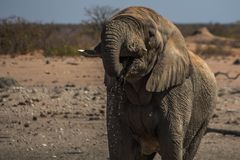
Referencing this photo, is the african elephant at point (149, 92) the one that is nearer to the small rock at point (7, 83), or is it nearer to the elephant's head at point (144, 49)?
the elephant's head at point (144, 49)

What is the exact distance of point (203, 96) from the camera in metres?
6.27

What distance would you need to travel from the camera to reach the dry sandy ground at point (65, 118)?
915cm

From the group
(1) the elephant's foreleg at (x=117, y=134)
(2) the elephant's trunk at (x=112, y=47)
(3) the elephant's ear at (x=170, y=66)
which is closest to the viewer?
(2) the elephant's trunk at (x=112, y=47)

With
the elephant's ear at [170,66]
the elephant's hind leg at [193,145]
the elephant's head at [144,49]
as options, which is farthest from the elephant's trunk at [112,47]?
the elephant's hind leg at [193,145]

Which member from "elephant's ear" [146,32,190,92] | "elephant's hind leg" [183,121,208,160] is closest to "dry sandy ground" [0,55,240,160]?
"elephant's hind leg" [183,121,208,160]

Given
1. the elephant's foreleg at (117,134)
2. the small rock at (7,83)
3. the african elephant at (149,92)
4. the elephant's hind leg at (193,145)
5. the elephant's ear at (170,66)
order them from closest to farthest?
the african elephant at (149,92)
the elephant's ear at (170,66)
the elephant's foreleg at (117,134)
the elephant's hind leg at (193,145)
the small rock at (7,83)

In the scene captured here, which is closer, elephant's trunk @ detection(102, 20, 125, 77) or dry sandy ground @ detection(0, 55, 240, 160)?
elephant's trunk @ detection(102, 20, 125, 77)

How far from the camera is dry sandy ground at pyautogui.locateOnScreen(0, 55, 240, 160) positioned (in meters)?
9.15

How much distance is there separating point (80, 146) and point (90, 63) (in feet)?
38.9

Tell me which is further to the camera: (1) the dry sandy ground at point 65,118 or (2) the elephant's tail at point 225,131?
(2) the elephant's tail at point 225,131

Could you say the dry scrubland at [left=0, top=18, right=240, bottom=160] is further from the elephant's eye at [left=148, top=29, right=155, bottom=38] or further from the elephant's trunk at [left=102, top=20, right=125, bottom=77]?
the elephant's trunk at [left=102, top=20, right=125, bottom=77]

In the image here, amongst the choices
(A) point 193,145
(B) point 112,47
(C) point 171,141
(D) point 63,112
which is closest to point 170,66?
(C) point 171,141

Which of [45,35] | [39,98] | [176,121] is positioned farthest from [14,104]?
[45,35]

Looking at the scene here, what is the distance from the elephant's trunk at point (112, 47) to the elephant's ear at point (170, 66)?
578mm
